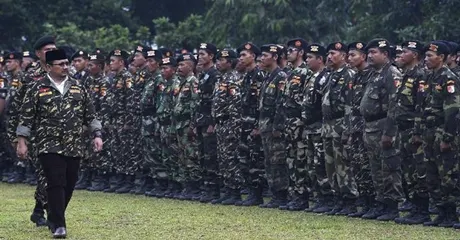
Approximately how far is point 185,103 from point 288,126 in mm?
2326

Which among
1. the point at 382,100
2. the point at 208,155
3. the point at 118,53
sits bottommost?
the point at 208,155

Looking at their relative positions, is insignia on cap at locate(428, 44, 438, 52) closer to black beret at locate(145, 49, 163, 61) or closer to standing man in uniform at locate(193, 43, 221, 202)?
standing man in uniform at locate(193, 43, 221, 202)

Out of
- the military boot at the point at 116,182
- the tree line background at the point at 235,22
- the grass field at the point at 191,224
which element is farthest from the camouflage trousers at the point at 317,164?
the tree line background at the point at 235,22

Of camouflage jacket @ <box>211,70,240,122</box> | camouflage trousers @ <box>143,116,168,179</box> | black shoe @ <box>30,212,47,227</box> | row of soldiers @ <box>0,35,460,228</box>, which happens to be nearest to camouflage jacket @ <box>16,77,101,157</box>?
row of soldiers @ <box>0,35,460,228</box>

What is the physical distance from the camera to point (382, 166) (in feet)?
44.7

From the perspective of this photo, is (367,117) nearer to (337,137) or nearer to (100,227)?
(337,137)

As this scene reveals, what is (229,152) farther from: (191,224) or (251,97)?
(191,224)

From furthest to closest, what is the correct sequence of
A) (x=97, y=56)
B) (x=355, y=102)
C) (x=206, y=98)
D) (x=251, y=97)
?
(x=97, y=56) → (x=206, y=98) → (x=251, y=97) → (x=355, y=102)

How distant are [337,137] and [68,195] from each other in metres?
3.58

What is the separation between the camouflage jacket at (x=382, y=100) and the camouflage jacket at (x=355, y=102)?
0.78 feet

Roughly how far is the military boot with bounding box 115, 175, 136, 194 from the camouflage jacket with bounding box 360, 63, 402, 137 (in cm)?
573

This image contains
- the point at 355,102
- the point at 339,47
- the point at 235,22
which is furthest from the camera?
the point at 235,22

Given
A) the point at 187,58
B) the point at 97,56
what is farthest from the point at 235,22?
the point at 187,58

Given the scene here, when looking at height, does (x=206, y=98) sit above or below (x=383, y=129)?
above
